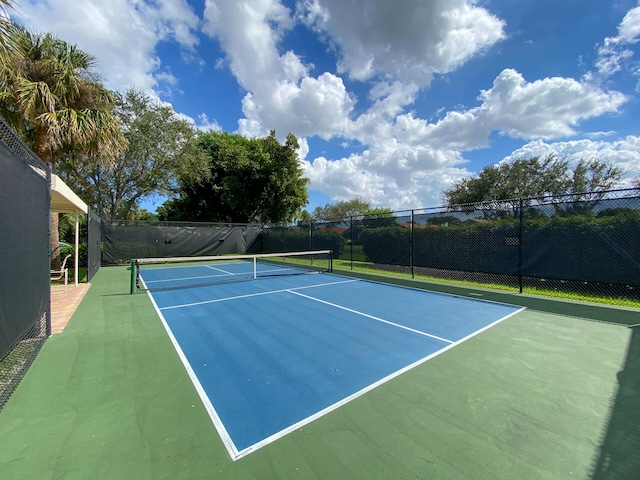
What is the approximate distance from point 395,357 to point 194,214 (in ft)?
76.2

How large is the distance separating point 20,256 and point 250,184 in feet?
62.2

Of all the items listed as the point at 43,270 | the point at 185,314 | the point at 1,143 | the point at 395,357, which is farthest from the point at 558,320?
the point at 43,270

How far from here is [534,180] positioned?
861 inches

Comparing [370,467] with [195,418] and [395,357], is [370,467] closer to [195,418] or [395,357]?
[195,418]

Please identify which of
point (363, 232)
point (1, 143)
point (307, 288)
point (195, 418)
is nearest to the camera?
point (195, 418)

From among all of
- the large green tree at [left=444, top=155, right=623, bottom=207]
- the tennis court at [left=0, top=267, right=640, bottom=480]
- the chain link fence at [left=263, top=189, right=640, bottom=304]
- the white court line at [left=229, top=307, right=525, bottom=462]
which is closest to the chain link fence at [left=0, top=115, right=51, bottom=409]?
the tennis court at [left=0, top=267, right=640, bottom=480]

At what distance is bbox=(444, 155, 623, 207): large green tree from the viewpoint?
19.9 m

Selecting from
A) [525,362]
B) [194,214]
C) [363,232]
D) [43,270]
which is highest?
[194,214]

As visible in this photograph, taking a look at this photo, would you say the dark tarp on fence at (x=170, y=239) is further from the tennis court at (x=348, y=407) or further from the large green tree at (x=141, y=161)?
the tennis court at (x=348, y=407)

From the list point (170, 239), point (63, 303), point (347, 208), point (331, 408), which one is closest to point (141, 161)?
point (170, 239)

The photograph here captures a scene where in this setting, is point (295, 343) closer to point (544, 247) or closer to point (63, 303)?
point (63, 303)

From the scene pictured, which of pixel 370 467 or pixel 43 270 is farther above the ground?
pixel 43 270

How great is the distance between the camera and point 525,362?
335cm

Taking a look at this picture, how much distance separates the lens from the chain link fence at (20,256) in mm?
2523
